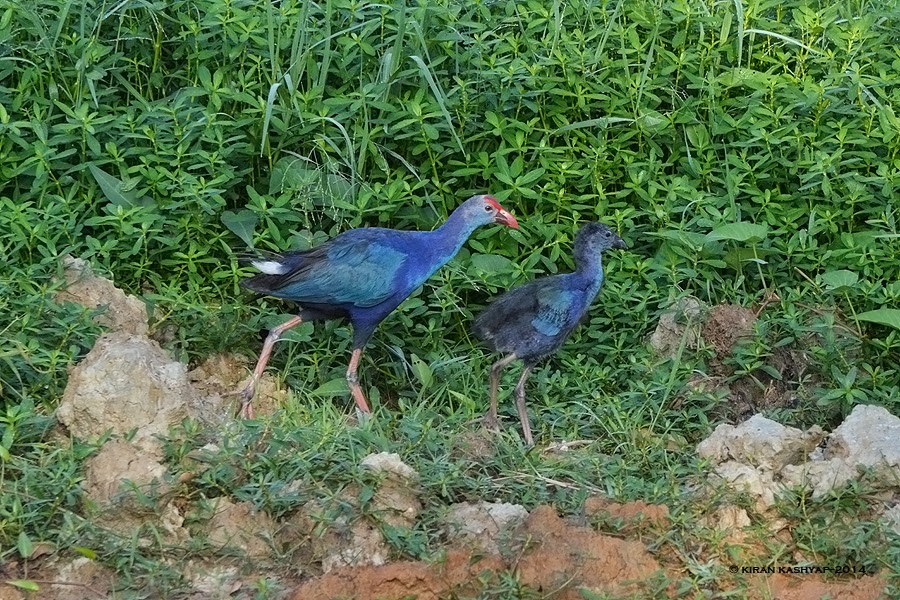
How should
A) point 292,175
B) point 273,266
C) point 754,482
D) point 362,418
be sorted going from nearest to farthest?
point 754,482 → point 362,418 → point 273,266 → point 292,175

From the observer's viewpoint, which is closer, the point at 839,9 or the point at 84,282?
the point at 84,282

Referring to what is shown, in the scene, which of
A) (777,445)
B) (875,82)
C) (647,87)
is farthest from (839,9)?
(777,445)

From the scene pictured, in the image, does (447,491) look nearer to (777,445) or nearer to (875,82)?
(777,445)

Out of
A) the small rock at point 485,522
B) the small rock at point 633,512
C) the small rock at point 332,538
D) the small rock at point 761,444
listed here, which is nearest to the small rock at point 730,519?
the small rock at point 633,512

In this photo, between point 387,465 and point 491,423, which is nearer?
point 387,465

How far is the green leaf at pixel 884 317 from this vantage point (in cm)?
584

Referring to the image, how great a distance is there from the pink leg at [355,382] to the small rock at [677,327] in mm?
1400

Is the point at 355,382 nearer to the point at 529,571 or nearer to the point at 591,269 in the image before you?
the point at 591,269

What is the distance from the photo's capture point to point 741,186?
6.50m

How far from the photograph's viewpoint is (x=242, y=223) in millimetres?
6289

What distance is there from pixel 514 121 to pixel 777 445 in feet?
7.65

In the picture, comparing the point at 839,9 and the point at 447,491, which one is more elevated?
the point at 839,9

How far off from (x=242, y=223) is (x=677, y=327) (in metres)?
2.17

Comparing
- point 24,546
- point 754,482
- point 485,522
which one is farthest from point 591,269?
point 24,546
